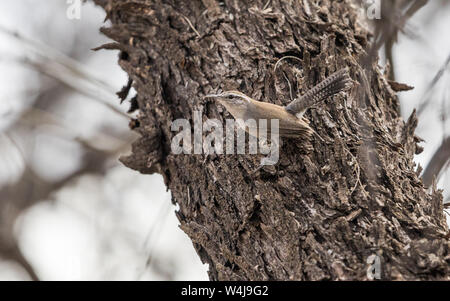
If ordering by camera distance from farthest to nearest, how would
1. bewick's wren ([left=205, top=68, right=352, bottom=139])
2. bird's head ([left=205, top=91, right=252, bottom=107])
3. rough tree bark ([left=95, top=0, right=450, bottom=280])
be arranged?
bird's head ([left=205, top=91, right=252, bottom=107]) < bewick's wren ([left=205, top=68, right=352, bottom=139]) < rough tree bark ([left=95, top=0, right=450, bottom=280])

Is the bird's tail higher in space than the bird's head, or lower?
higher

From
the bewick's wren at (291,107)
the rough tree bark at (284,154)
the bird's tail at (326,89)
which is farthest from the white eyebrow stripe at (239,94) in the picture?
the bird's tail at (326,89)

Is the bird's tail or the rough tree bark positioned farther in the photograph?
the bird's tail

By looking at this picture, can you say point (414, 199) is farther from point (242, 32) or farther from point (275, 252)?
point (242, 32)

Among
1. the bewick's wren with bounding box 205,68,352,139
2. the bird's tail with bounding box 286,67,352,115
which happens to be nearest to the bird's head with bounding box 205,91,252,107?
the bewick's wren with bounding box 205,68,352,139

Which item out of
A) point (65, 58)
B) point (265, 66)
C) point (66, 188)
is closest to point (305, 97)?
point (265, 66)

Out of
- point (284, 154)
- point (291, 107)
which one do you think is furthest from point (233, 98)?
point (284, 154)

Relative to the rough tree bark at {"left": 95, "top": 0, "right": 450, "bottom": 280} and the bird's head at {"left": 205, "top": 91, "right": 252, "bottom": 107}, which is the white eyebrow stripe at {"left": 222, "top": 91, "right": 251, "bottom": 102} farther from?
the rough tree bark at {"left": 95, "top": 0, "right": 450, "bottom": 280}

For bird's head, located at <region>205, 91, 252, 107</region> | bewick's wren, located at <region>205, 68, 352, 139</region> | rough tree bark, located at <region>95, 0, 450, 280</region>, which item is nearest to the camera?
rough tree bark, located at <region>95, 0, 450, 280</region>

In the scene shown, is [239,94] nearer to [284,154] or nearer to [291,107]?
[291,107]
